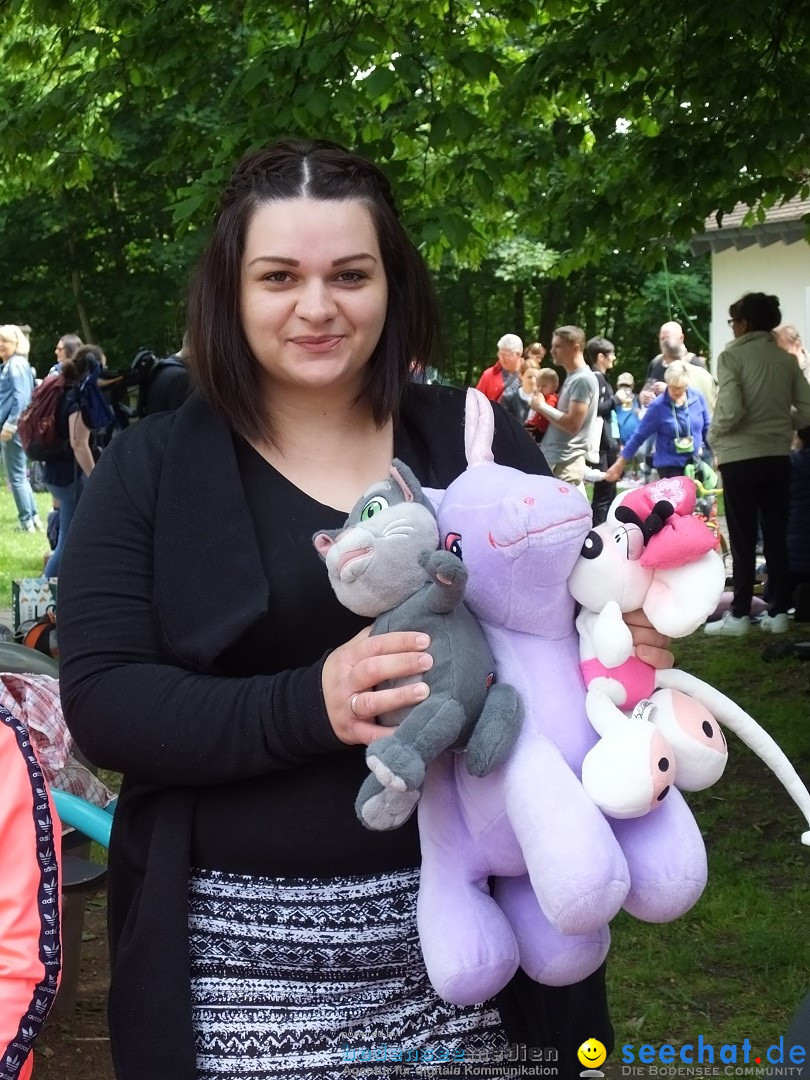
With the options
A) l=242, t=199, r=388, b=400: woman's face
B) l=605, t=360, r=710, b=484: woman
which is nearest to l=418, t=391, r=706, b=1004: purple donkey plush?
l=242, t=199, r=388, b=400: woman's face

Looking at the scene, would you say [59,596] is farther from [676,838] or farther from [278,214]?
[676,838]

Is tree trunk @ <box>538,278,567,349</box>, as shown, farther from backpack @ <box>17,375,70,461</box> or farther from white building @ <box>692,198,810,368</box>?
backpack @ <box>17,375,70,461</box>

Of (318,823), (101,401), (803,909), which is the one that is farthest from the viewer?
(101,401)

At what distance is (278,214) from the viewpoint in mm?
1727

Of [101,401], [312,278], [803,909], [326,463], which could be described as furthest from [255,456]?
[101,401]

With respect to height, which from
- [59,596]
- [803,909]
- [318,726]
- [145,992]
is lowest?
[803,909]

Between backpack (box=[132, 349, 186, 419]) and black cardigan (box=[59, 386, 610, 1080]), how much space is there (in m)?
4.93

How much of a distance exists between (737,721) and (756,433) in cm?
711

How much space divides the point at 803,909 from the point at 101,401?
5.75 meters

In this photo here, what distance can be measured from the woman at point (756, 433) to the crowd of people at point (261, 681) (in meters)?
6.87

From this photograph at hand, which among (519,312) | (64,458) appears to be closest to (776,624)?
(64,458)

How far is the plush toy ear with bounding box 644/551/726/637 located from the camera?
62.1 inches

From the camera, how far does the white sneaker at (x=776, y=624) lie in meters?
8.84

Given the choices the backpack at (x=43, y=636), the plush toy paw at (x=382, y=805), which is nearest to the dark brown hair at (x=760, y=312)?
the backpack at (x=43, y=636)
